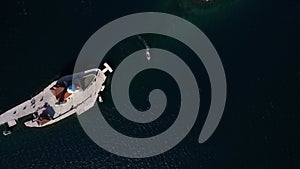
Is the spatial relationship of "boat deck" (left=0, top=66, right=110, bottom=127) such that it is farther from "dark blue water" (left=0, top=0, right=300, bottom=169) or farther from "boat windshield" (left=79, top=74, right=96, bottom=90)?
"dark blue water" (left=0, top=0, right=300, bottom=169)

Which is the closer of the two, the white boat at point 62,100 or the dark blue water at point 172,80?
the dark blue water at point 172,80

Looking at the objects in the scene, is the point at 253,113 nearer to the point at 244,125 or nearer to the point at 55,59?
the point at 244,125

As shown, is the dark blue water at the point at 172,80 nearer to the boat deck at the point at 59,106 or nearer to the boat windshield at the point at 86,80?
the boat deck at the point at 59,106

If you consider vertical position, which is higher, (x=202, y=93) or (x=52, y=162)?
(x=202, y=93)

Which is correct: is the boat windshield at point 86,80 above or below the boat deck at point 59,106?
above

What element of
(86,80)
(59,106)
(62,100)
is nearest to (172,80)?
(86,80)

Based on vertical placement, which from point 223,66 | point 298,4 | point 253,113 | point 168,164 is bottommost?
point 168,164

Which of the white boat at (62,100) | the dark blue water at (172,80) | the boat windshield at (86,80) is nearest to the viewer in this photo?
the dark blue water at (172,80)

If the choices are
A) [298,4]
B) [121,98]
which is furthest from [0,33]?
[298,4]

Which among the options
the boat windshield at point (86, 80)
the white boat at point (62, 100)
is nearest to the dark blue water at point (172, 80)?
the white boat at point (62, 100)

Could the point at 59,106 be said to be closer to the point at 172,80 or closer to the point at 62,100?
the point at 62,100
